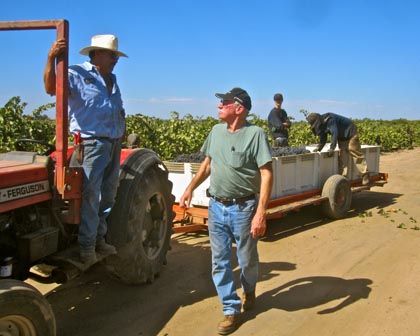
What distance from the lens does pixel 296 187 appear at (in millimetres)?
7406

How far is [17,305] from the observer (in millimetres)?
2785

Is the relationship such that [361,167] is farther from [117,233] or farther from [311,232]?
[117,233]

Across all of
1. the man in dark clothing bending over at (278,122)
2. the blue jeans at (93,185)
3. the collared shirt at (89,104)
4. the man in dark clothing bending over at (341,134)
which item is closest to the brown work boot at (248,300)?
the blue jeans at (93,185)

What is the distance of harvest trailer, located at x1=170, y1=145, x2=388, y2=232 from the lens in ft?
21.0

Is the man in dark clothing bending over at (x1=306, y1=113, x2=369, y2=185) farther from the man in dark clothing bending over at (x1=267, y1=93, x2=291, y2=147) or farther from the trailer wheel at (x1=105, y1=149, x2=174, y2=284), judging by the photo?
the trailer wheel at (x1=105, y1=149, x2=174, y2=284)

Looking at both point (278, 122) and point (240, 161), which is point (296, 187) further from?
point (240, 161)

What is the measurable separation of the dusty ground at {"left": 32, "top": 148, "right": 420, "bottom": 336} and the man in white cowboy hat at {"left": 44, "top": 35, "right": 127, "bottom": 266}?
28.9 inches

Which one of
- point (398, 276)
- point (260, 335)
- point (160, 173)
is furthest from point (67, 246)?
point (398, 276)

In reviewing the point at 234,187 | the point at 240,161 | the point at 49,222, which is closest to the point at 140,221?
the point at 49,222

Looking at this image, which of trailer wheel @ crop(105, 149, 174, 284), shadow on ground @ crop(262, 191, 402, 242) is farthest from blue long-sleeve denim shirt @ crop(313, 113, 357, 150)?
trailer wheel @ crop(105, 149, 174, 284)

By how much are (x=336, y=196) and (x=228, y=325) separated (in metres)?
4.63

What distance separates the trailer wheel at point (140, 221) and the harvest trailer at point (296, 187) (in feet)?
3.39

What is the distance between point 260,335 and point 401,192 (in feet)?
28.1

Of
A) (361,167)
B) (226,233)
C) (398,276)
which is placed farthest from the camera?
(361,167)
